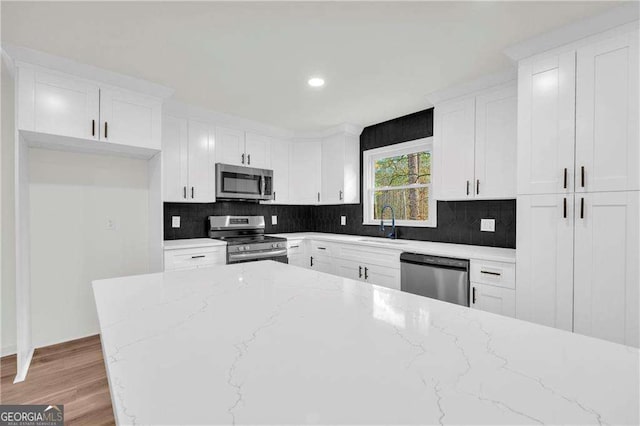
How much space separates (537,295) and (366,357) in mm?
1982

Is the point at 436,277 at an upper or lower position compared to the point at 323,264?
upper

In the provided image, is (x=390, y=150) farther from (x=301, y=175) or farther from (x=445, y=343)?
(x=445, y=343)

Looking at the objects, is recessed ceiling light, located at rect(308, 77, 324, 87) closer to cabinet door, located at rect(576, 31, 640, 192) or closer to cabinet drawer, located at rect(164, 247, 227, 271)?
cabinet door, located at rect(576, 31, 640, 192)

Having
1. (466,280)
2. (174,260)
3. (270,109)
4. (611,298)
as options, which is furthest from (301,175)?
(611,298)

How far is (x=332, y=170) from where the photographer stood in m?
4.15

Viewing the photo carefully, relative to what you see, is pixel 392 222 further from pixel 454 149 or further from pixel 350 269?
pixel 454 149

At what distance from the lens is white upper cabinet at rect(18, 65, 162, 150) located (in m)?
2.23

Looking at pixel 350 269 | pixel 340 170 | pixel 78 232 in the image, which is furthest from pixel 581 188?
pixel 78 232

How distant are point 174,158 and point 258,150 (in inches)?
41.2

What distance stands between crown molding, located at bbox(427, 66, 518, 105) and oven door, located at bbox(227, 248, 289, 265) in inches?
91.7

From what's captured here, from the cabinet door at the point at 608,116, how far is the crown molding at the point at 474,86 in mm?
565

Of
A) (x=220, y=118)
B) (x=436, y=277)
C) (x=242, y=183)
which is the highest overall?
(x=220, y=118)

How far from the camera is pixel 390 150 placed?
12.6ft

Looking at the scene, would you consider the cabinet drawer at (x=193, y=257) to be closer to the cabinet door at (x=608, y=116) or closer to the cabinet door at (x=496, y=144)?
the cabinet door at (x=496, y=144)
